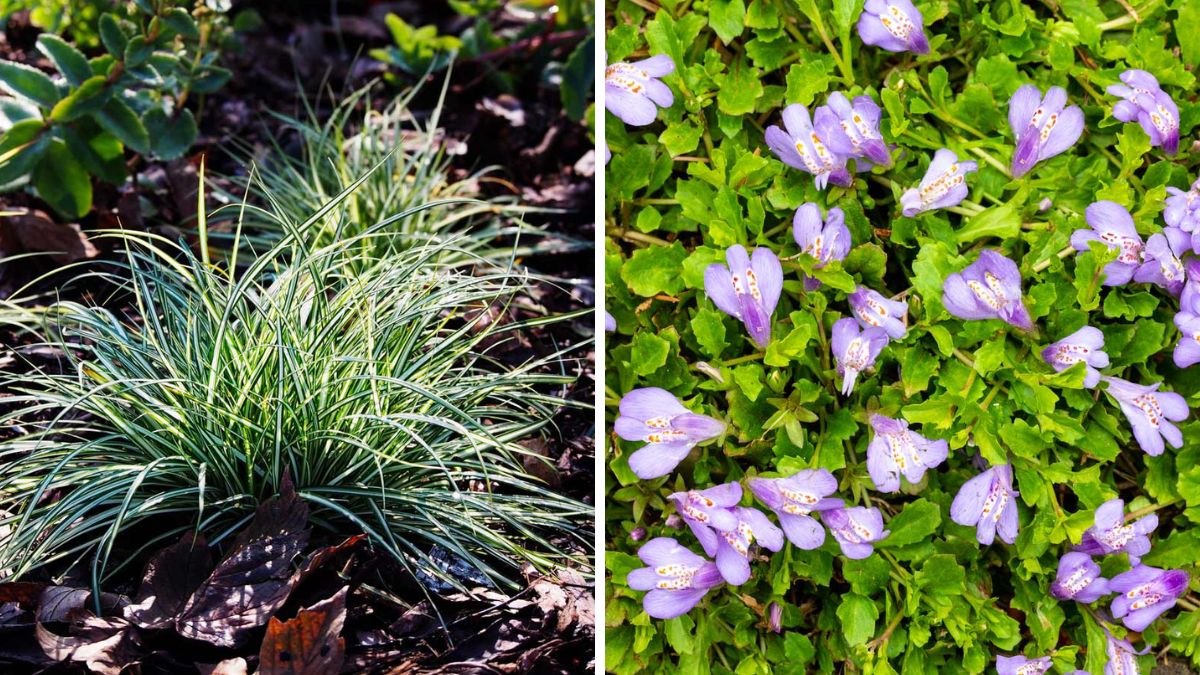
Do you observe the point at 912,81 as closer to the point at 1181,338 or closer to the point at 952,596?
the point at 1181,338

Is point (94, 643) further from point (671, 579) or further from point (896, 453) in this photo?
point (896, 453)

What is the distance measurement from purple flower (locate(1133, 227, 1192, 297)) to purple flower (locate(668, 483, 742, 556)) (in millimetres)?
660

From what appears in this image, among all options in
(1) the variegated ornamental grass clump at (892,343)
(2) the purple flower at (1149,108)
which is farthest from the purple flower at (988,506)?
(2) the purple flower at (1149,108)

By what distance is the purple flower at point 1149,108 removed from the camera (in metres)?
1.77

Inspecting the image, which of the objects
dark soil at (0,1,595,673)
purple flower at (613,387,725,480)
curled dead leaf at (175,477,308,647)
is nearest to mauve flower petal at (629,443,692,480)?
purple flower at (613,387,725,480)

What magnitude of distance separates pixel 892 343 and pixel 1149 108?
0.51 meters

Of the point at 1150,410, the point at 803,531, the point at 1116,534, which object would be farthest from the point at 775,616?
the point at 1150,410

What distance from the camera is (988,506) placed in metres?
1.68

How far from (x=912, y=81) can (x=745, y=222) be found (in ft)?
1.08

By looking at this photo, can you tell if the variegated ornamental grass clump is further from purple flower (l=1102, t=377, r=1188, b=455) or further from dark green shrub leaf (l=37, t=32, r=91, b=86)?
dark green shrub leaf (l=37, t=32, r=91, b=86)

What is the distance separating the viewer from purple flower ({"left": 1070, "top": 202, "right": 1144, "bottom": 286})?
170 centimetres

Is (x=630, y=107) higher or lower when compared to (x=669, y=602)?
higher

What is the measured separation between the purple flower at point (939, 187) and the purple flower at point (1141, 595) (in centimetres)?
60

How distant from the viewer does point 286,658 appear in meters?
1.62
